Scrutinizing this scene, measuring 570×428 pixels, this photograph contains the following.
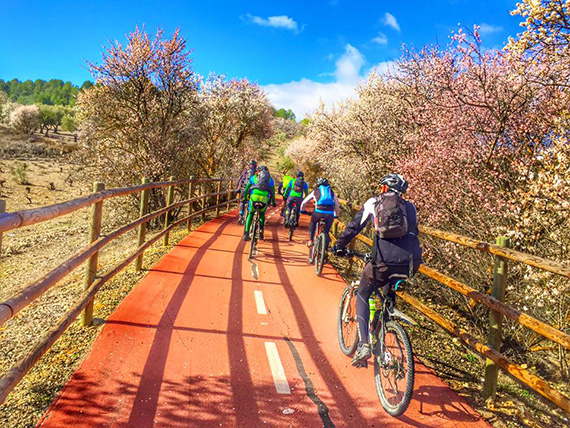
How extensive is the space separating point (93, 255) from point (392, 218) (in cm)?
346

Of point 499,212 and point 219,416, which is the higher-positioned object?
point 499,212

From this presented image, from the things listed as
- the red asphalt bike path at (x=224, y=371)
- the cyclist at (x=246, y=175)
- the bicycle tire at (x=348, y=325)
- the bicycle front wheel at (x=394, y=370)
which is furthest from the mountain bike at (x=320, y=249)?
the bicycle front wheel at (x=394, y=370)

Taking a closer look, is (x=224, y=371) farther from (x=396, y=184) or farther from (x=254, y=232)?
(x=254, y=232)

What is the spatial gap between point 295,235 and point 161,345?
8.96m

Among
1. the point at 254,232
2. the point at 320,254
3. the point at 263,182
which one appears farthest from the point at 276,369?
the point at 263,182

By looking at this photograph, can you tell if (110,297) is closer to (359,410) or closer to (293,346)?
(293,346)

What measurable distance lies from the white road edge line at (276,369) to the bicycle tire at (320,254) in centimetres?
344

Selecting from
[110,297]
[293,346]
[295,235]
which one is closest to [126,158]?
[295,235]

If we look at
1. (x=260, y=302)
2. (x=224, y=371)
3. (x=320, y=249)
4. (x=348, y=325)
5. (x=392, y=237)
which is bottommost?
(x=224, y=371)

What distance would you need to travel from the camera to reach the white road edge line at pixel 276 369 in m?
3.77

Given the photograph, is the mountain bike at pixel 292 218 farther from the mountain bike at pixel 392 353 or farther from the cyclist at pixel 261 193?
the mountain bike at pixel 392 353

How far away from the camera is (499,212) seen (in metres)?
6.70

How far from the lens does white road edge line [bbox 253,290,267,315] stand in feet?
18.5

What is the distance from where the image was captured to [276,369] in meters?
4.09
